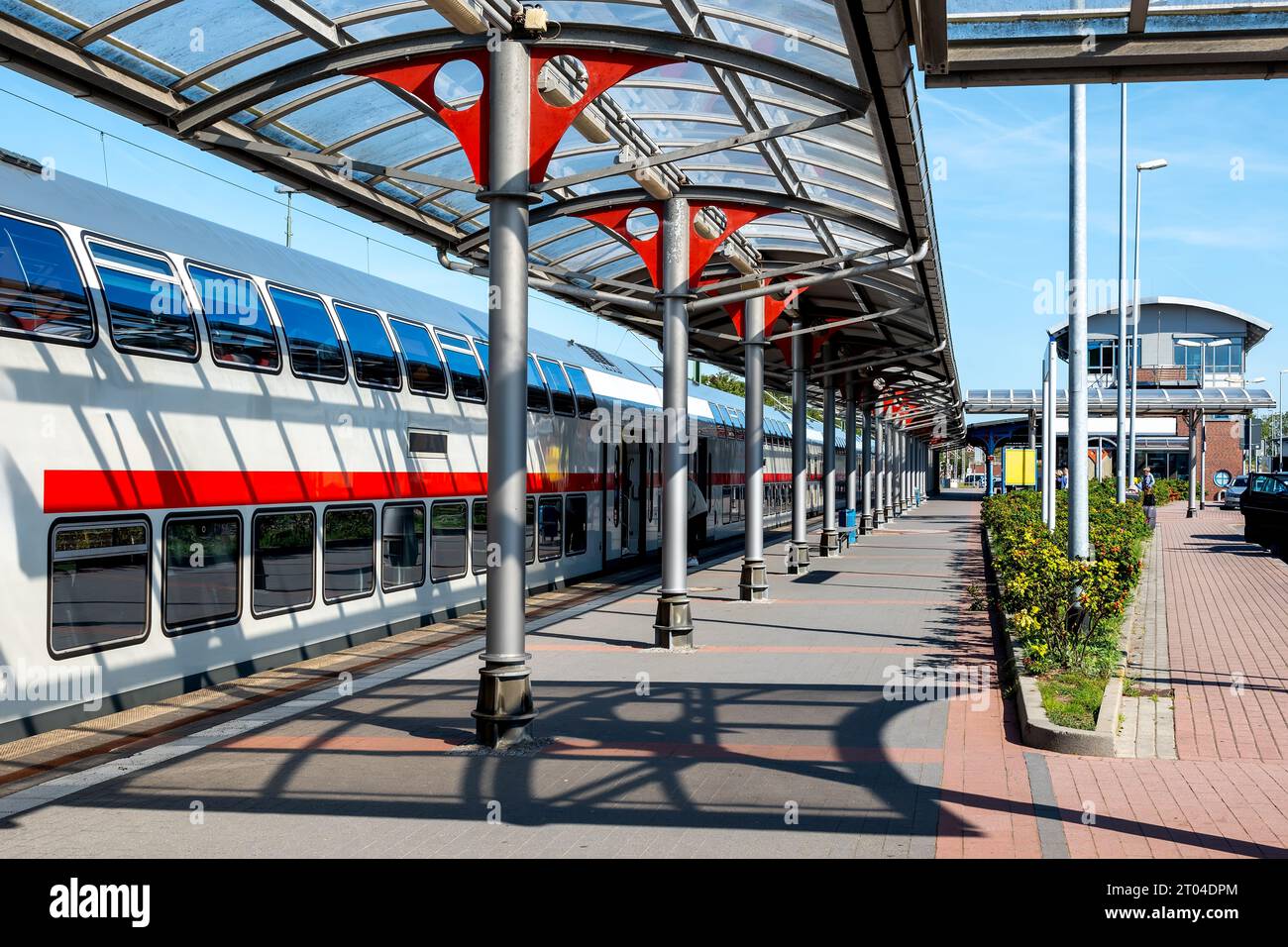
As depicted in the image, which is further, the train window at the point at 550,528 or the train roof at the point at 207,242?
the train window at the point at 550,528

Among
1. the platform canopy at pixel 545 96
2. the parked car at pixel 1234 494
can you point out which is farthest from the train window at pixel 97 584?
the parked car at pixel 1234 494

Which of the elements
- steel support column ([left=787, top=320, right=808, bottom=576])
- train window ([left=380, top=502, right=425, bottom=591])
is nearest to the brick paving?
train window ([left=380, top=502, right=425, bottom=591])

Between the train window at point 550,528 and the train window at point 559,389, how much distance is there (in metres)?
1.36

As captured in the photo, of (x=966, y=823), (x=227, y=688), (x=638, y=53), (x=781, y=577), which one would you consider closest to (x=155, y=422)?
(x=227, y=688)

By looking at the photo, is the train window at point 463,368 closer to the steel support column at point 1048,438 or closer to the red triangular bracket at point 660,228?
the red triangular bracket at point 660,228

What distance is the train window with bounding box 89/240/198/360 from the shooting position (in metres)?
9.14

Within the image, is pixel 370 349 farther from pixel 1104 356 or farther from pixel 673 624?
pixel 1104 356

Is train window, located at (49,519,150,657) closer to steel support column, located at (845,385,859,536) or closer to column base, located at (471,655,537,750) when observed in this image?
column base, located at (471,655,537,750)

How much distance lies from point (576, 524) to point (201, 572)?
10090mm

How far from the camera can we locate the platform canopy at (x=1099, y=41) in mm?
5914

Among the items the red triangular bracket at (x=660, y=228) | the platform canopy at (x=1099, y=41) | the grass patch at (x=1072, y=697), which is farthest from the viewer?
the red triangular bracket at (x=660, y=228)

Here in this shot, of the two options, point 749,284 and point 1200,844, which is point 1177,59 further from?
point 749,284

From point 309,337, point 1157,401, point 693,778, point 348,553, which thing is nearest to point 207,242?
point 309,337

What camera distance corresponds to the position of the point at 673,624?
1323cm
